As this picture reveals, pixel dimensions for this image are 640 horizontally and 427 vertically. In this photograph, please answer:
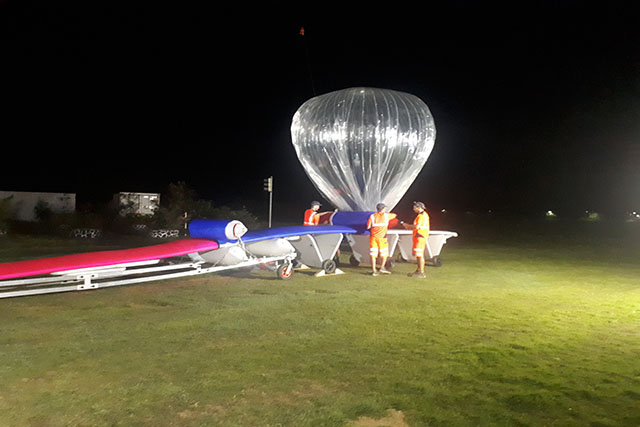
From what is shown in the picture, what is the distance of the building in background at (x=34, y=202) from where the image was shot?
24.4 m

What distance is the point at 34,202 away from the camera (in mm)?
25359

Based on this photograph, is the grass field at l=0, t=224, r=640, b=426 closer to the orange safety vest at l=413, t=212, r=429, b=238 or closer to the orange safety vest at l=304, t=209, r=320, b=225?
the orange safety vest at l=413, t=212, r=429, b=238

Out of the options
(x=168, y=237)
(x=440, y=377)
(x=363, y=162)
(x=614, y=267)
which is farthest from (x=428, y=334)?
(x=168, y=237)

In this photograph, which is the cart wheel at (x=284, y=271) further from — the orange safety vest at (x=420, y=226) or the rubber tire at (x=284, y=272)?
the orange safety vest at (x=420, y=226)

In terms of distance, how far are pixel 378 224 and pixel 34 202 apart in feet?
68.7

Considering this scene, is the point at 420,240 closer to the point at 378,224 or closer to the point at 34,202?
the point at 378,224

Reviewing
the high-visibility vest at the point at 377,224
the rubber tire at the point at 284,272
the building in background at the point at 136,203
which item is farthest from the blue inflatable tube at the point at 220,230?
the building in background at the point at 136,203

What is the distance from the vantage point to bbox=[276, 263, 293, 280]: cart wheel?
34.6 feet

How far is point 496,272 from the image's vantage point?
12297 millimetres

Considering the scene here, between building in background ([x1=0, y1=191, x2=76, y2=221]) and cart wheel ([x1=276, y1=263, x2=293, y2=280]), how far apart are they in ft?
56.9

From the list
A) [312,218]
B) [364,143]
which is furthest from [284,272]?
[364,143]

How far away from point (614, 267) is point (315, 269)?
26.5 ft

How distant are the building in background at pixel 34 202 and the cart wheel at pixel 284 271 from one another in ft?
56.9

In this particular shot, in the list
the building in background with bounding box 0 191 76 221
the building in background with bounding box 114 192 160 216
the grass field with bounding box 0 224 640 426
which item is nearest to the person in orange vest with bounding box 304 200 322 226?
the grass field with bounding box 0 224 640 426
